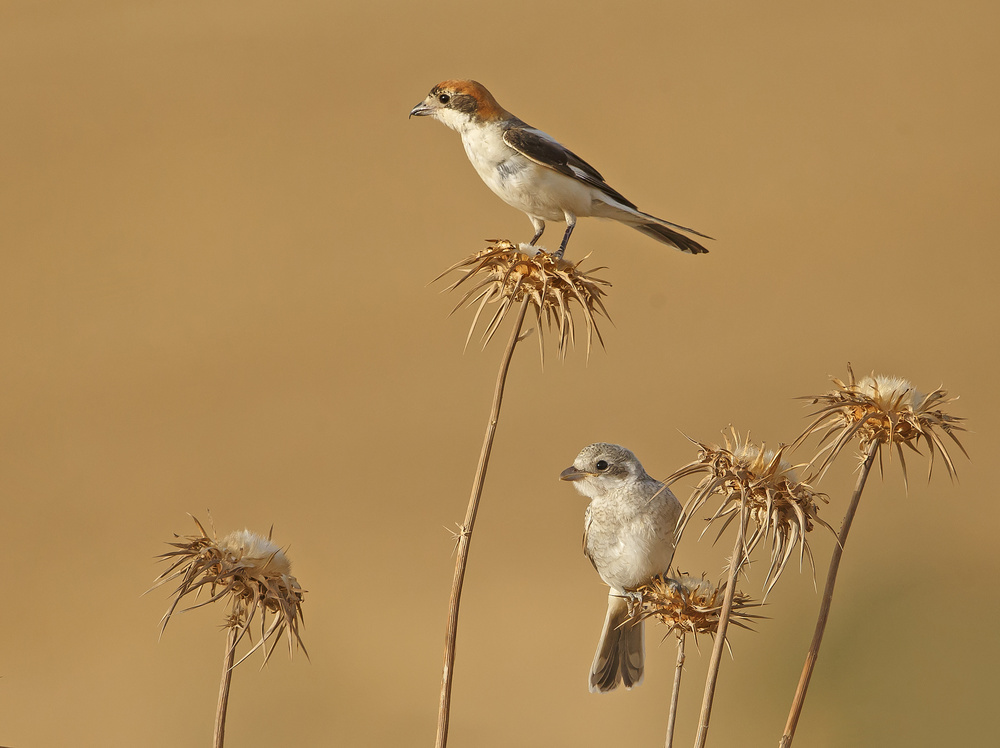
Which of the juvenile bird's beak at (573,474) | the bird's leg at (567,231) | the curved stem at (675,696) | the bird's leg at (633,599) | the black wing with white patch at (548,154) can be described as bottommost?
the curved stem at (675,696)

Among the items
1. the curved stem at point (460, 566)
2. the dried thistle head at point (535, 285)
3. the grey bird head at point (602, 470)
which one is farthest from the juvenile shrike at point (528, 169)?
the curved stem at point (460, 566)

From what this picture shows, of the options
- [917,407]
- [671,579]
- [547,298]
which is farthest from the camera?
[671,579]

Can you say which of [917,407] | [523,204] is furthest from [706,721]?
[523,204]

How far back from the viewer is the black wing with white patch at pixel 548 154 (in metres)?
3.81

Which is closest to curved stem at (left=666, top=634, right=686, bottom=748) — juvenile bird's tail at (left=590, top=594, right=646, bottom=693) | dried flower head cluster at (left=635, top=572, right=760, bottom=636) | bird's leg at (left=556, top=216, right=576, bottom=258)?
dried flower head cluster at (left=635, top=572, right=760, bottom=636)

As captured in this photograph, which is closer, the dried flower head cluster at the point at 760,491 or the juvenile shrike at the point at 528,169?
the dried flower head cluster at the point at 760,491

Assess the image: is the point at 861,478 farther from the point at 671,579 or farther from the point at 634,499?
the point at 634,499

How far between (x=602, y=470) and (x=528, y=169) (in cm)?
122

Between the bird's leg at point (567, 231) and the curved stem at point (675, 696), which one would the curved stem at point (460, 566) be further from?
the bird's leg at point (567, 231)

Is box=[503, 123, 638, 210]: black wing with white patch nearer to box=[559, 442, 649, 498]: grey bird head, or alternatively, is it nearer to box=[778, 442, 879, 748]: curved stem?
box=[559, 442, 649, 498]: grey bird head

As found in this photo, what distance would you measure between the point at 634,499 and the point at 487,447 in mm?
1499

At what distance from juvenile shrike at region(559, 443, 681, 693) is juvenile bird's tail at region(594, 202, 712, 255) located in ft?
3.28

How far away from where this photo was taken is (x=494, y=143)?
154 inches

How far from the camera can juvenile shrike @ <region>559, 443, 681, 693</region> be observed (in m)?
3.21
